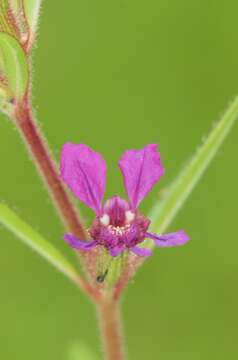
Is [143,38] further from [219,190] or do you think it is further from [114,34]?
[219,190]

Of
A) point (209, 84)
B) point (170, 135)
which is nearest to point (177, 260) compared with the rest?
point (170, 135)

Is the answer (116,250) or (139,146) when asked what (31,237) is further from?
(139,146)

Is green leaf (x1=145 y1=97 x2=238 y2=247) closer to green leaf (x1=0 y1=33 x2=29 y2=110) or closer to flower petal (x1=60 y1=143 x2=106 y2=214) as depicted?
flower petal (x1=60 y1=143 x2=106 y2=214)

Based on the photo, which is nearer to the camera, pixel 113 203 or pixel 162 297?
pixel 113 203

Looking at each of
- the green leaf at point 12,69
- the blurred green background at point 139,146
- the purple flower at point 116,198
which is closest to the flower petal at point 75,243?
the purple flower at point 116,198

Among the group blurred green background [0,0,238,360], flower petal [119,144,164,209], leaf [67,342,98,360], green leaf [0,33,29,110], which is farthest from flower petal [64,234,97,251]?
blurred green background [0,0,238,360]

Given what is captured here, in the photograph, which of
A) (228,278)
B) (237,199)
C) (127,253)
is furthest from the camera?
(237,199)
